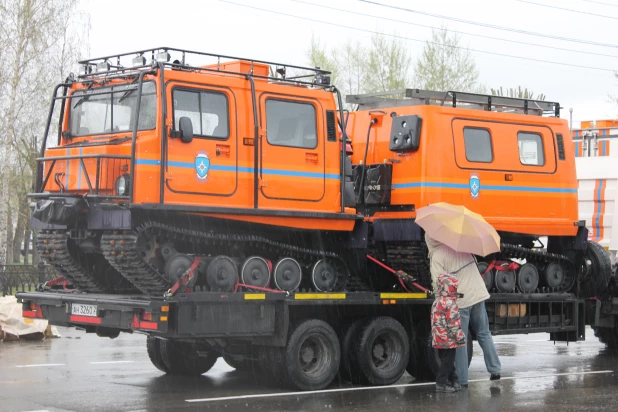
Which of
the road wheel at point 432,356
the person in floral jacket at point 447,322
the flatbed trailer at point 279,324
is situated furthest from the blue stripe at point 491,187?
the person in floral jacket at point 447,322

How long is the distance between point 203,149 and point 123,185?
1.08 metres

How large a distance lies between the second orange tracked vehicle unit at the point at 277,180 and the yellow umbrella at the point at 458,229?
1263 millimetres

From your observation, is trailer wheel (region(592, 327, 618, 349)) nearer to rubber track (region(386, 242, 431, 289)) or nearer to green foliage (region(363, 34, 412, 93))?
rubber track (region(386, 242, 431, 289))

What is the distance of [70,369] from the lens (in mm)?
14312

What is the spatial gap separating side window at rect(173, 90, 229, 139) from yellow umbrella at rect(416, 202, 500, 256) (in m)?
2.75

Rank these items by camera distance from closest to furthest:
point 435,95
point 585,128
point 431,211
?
point 431,211, point 435,95, point 585,128

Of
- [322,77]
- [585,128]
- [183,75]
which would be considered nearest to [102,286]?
[183,75]

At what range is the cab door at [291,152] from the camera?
41.9 feet

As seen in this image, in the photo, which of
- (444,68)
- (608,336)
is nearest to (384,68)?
(444,68)

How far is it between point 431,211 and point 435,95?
8.76ft

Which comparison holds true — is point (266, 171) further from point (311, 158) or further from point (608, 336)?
point (608, 336)

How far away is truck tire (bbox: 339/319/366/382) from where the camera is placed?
1314cm

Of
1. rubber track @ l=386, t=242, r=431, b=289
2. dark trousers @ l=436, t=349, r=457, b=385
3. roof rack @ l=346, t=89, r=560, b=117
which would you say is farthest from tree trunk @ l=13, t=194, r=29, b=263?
dark trousers @ l=436, t=349, r=457, b=385

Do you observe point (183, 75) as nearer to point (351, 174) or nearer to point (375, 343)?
point (351, 174)
